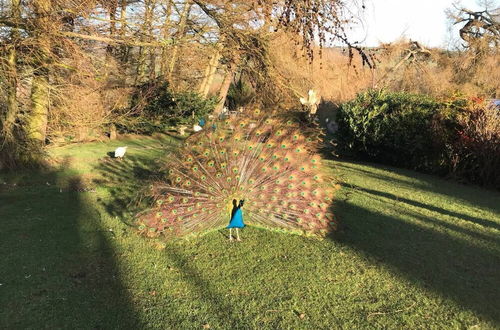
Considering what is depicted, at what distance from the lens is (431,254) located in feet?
19.2

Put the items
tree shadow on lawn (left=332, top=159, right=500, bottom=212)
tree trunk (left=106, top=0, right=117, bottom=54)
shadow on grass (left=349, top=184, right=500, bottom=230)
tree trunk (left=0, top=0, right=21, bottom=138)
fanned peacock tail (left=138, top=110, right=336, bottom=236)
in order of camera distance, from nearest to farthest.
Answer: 1. fanned peacock tail (left=138, top=110, right=336, bottom=236)
2. shadow on grass (left=349, top=184, right=500, bottom=230)
3. tree trunk (left=0, top=0, right=21, bottom=138)
4. tree trunk (left=106, top=0, right=117, bottom=54)
5. tree shadow on lawn (left=332, top=159, right=500, bottom=212)

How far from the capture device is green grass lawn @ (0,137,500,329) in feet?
13.5

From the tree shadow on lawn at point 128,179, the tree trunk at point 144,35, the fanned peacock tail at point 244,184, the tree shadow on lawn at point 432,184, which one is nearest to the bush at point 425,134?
the tree shadow on lawn at point 432,184

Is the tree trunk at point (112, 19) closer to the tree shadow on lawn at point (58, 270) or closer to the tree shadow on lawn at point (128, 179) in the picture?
the tree shadow on lawn at point (128, 179)

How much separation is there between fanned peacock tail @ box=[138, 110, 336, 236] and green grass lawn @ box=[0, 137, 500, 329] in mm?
386

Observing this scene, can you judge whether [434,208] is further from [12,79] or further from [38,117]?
[38,117]

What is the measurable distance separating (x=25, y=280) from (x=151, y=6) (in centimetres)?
973

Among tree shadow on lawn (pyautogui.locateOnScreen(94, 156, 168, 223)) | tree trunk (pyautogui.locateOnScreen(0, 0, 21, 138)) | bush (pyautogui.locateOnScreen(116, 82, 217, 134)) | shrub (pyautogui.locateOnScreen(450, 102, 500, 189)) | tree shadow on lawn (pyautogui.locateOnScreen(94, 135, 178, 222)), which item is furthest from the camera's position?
bush (pyautogui.locateOnScreen(116, 82, 217, 134))

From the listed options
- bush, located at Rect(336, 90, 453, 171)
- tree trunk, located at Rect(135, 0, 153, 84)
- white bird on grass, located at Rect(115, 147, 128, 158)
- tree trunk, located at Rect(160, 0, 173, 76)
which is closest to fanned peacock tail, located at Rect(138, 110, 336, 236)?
tree trunk, located at Rect(160, 0, 173, 76)

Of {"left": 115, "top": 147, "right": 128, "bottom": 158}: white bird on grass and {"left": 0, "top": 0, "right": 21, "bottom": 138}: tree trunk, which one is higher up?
{"left": 0, "top": 0, "right": 21, "bottom": 138}: tree trunk

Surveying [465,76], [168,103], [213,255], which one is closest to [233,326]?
[213,255]

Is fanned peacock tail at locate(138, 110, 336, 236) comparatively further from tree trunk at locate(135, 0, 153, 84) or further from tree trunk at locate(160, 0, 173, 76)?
tree trunk at locate(135, 0, 153, 84)

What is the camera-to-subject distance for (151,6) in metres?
12.3

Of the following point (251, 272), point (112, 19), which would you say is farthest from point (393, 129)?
point (251, 272)
